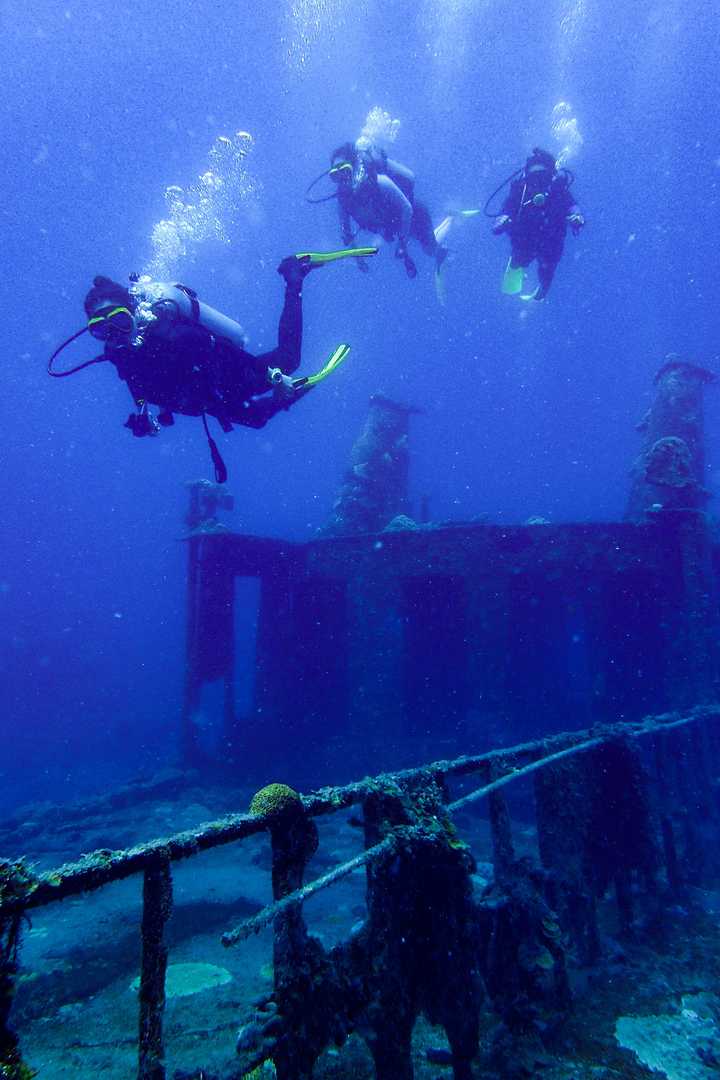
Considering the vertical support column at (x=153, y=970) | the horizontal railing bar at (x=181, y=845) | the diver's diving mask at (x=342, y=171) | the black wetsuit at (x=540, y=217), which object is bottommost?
the vertical support column at (x=153, y=970)

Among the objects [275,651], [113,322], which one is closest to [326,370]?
[113,322]

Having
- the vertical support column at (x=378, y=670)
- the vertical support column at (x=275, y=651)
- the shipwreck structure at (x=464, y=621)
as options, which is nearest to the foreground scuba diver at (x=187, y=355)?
the shipwreck structure at (x=464, y=621)

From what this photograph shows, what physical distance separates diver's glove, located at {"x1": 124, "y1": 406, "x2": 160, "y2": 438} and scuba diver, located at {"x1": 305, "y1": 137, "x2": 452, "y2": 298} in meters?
6.00

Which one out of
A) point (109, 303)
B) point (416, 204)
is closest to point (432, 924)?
point (109, 303)

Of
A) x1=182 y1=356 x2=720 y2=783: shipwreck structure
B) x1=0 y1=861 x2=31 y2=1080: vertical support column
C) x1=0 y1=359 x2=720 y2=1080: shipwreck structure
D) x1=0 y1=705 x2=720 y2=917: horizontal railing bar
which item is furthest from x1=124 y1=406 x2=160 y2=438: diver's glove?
x1=182 y1=356 x2=720 y2=783: shipwreck structure

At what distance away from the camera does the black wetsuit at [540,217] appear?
9.95 m

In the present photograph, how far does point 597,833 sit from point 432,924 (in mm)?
3031

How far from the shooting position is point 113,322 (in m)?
4.63

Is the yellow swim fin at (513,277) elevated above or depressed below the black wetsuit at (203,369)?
above

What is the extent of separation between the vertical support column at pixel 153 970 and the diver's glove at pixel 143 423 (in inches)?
169

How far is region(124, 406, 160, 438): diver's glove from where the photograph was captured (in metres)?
5.34

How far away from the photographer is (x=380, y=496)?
16.8m

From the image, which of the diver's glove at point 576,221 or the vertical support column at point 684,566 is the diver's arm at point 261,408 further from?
the vertical support column at point 684,566

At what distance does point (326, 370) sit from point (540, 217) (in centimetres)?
639
